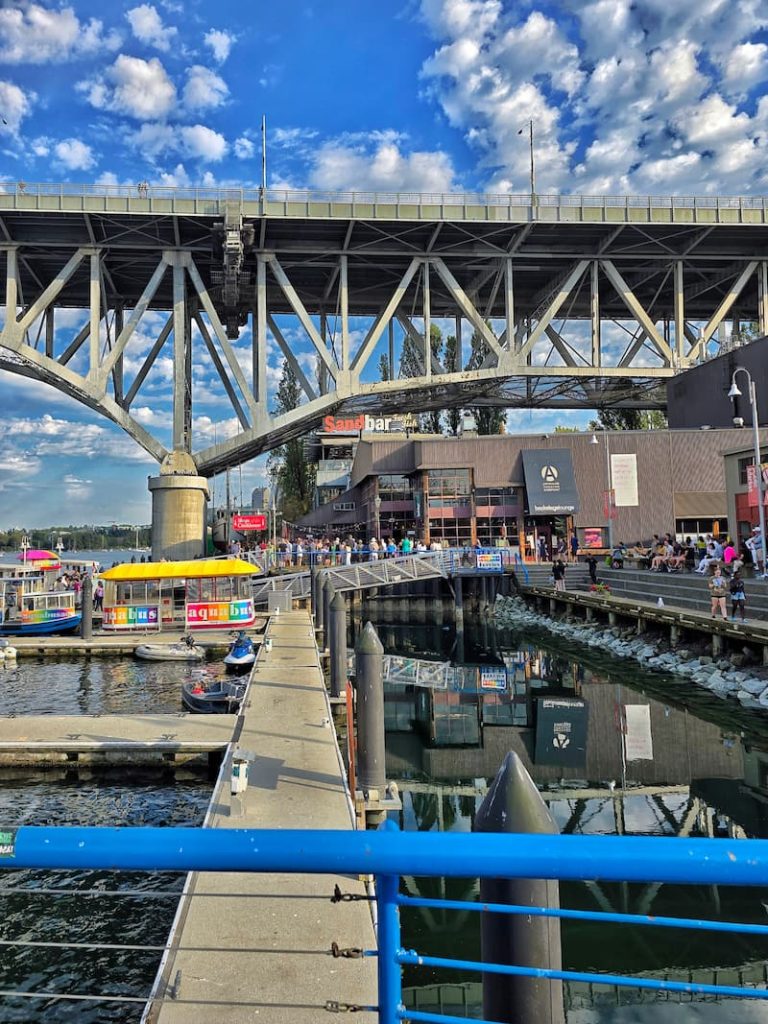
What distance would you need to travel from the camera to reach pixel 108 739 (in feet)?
48.1

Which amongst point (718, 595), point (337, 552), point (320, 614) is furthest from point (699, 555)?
point (337, 552)

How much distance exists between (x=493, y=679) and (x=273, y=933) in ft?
63.0

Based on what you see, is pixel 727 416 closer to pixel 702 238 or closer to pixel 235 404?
pixel 702 238

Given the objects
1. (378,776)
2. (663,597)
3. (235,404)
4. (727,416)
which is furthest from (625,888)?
(727,416)

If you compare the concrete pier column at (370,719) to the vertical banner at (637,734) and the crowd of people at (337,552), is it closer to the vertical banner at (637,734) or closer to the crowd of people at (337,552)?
the vertical banner at (637,734)

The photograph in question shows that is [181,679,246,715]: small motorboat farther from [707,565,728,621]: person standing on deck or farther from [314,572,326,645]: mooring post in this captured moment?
[707,565,728,621]: person standing on deck

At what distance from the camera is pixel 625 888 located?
930 cm

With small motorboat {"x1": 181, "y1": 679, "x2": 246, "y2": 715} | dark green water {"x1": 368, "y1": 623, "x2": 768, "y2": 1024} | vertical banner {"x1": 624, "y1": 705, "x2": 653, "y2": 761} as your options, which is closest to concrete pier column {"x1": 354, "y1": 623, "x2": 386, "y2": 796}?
dark green water {"x1": 368, "y1": 623, "x2": 768, "y2": 1024}

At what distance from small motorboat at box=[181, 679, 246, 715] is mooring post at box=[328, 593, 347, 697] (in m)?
2.61

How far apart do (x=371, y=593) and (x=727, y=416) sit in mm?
28972

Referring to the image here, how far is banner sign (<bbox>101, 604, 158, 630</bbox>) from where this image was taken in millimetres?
32469

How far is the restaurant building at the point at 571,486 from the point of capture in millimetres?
48469

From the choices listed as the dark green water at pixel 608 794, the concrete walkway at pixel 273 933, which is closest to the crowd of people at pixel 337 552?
the dark green water at pixel 608 794

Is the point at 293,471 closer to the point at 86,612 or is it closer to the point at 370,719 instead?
the point at 86,612
